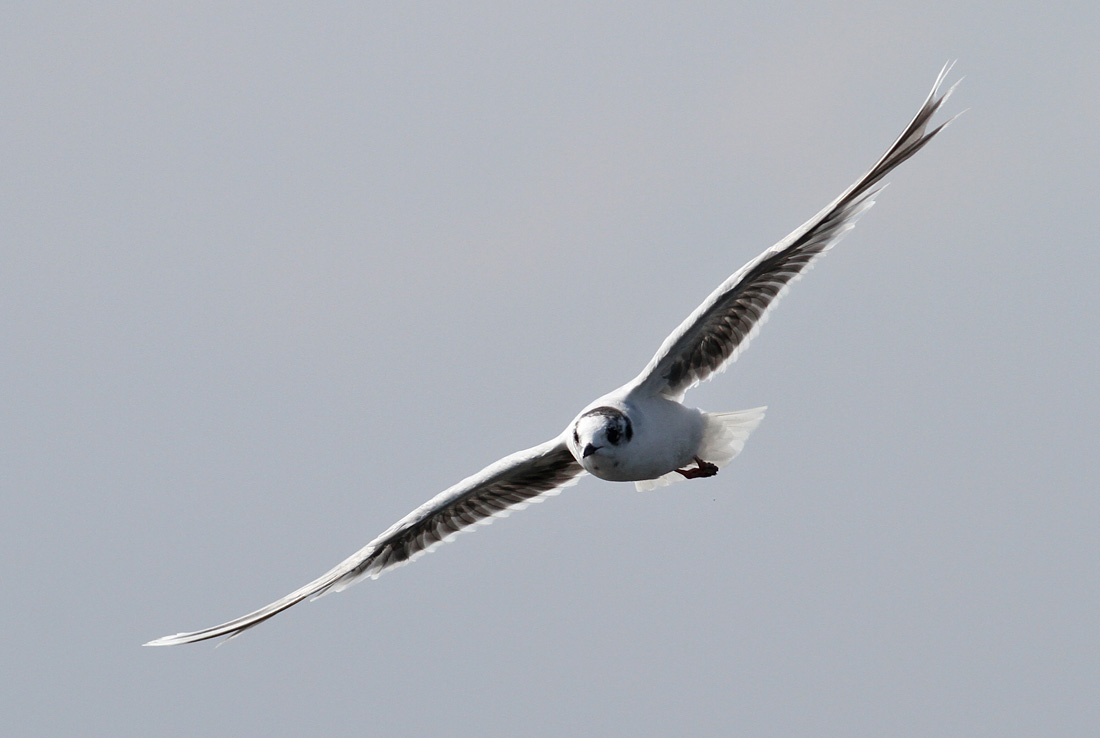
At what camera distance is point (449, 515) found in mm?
17875

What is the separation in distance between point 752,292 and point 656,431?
169cm

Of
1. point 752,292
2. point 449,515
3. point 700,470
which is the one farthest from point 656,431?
point 449,515

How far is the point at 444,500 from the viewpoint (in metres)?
16.8

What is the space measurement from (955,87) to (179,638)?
30.2ft

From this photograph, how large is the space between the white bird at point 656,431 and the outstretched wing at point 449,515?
11mm

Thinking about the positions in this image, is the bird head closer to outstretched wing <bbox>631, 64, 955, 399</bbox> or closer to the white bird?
the white bird

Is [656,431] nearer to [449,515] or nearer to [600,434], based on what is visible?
[600,434]

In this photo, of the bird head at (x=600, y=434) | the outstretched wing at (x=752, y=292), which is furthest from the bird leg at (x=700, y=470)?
the bird head at (x=600, y=434)

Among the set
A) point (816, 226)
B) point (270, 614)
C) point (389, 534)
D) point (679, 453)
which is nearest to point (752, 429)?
point (679, 453)

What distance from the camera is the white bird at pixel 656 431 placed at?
1519 centimetres

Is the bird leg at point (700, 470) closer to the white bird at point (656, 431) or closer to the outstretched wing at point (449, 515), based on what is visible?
the white bird at point (656, 431)

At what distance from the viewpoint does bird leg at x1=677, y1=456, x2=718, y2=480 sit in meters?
16.7

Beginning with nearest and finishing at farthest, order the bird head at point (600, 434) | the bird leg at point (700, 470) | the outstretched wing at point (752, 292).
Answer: the outstretched wing at point (752, 292) → the bird head at point (600, 434) → the bird leg at point (700, 470)

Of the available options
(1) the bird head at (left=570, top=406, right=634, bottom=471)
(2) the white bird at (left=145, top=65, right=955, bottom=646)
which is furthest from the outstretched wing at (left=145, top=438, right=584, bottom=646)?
(1) the bird head at (left=570, top=406, right=634, bottom=471)
